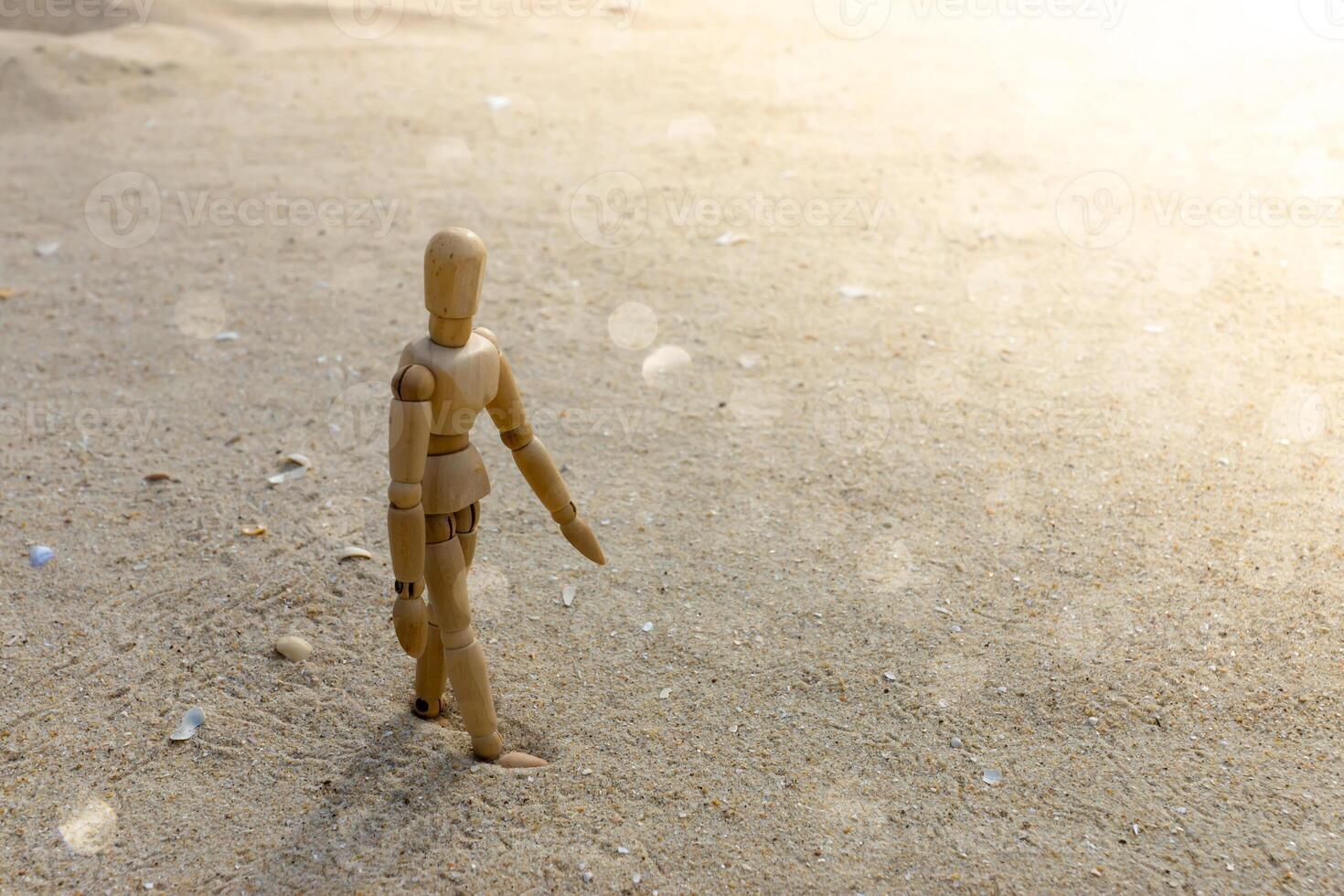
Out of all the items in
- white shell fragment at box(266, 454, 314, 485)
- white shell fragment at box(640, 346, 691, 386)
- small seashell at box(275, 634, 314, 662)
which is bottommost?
small seashell at box(275, 634, 314, 662)

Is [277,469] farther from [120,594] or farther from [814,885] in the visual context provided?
[814,885]

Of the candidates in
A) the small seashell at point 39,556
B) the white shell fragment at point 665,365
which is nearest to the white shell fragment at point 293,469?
the small seashell at point 39,556

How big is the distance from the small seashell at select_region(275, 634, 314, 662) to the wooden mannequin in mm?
612

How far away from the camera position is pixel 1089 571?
3.91 meters

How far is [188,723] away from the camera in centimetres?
328

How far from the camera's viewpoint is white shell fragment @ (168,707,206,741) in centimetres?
324

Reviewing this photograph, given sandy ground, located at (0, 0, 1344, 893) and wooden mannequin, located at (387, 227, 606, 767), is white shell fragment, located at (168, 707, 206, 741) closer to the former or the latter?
sandy ground, located at (0, 0, 1344, 893)

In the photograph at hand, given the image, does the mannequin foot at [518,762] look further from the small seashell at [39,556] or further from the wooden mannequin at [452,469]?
the small seashell at [39,556]

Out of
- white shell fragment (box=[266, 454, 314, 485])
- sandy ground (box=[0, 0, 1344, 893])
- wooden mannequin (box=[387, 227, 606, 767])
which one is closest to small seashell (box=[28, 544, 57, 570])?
sandy ground (box=[0, 0, 1344, 893])

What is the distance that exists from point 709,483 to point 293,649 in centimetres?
172

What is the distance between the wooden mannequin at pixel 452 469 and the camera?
2.61 m

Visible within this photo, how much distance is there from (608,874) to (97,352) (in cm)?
394

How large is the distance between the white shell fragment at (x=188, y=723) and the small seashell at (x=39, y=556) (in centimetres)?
109

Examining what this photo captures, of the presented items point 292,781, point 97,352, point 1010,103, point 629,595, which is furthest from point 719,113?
point 292,781
